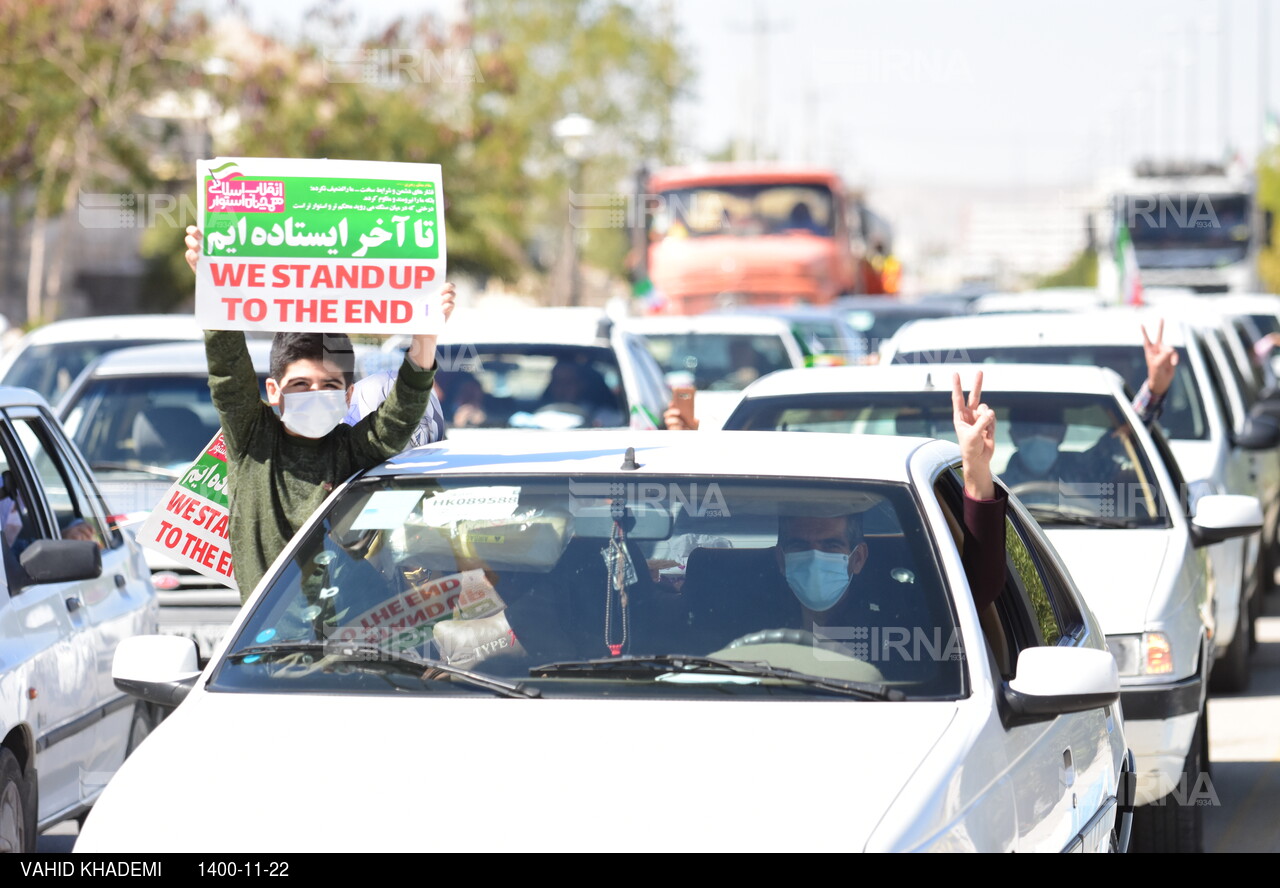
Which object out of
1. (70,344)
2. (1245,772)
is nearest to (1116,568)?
(1245,772)

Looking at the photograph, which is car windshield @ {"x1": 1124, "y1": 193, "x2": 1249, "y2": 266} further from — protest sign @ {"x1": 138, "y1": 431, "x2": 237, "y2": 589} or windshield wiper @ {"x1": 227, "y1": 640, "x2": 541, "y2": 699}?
windshield wiper @ {"x1": 227, "y1": 640, "x2": 541, "y2": 699}

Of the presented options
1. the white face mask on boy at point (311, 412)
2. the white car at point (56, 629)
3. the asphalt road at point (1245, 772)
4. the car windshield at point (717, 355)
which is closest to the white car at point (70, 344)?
the car windshield at point (717, 355)

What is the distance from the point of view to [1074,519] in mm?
7305

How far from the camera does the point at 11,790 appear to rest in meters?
5.11

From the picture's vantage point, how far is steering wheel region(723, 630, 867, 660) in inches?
158

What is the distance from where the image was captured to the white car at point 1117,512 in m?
6.31

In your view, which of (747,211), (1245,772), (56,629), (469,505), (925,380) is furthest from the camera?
(747,211)

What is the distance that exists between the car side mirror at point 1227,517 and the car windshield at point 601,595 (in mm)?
3035

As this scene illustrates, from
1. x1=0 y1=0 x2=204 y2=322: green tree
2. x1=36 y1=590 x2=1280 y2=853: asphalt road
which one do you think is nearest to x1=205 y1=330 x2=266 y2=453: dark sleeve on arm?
x1=36 y1=590 x2=1280 y2=853: asphalt road

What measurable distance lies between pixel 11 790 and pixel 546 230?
6011cm

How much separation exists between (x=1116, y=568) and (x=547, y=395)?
485 centimetres

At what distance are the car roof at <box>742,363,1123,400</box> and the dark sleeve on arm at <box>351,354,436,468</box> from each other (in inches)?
112

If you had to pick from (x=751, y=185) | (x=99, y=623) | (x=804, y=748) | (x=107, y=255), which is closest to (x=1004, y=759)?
(x=804, y=748)

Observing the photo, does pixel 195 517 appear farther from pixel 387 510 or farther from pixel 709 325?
pixel 709 325
